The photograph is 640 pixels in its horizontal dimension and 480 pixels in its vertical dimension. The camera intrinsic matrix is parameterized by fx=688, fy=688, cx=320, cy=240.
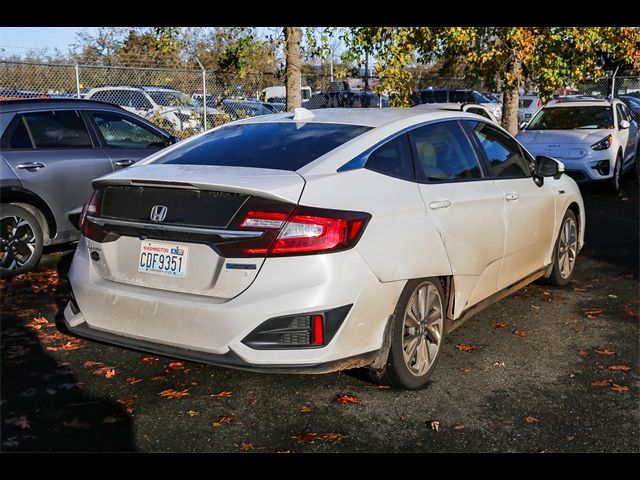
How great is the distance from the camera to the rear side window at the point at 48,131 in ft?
22.9

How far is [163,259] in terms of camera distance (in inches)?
142

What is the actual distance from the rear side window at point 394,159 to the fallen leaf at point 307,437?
1.52 m

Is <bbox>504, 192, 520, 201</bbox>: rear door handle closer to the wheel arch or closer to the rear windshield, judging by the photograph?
the rear windshield

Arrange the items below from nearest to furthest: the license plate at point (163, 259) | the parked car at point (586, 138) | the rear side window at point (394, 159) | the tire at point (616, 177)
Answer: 1. the license plate at point (163, 259)
2. the rear side window at point (394, 159)
3. the parked car at point (586, 138)
4. the tire at point (616, 177)

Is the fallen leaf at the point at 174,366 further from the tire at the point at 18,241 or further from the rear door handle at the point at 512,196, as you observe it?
the tire at the point at 18,241

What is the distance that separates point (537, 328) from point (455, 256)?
4.63ft

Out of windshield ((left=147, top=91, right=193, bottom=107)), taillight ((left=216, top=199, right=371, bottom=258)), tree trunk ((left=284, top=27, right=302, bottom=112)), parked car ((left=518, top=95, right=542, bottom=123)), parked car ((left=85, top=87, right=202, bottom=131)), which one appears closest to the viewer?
taillight ((left=216, top=199, right=371, bottom=258))

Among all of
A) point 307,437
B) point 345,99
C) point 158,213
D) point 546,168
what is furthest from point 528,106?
point 307,437

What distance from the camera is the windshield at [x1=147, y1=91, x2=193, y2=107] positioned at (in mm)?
15172

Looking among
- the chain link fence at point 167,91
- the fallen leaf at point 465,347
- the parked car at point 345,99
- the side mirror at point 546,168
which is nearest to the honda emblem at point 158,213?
the fallen leaf at point 465,347

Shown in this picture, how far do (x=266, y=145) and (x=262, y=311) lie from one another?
1253 millimetres

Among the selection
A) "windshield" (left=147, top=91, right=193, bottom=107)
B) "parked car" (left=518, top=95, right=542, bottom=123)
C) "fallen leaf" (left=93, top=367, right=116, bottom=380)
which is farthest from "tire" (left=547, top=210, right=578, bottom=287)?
"parked car" (left=518, top=95, right=542, bottom=123)

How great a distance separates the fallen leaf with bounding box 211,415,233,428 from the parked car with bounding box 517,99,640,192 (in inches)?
381

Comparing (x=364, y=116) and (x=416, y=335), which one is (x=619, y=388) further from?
(x=364, y=116)
